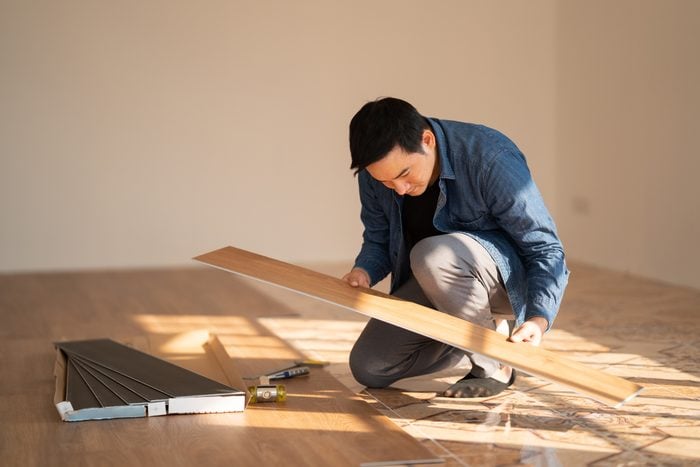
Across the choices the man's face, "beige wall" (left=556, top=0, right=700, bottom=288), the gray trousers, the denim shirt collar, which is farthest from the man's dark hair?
"beige wall" (left=556, top=0, right=700, bottom=288)

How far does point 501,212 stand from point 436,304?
0.35 metres

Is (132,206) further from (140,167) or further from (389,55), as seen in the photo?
(389,55)

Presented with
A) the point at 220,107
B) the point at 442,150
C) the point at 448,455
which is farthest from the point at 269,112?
the point at 448,455

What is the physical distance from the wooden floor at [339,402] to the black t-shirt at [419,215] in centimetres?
49

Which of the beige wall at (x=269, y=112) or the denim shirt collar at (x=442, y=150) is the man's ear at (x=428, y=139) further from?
the beige wall at (x=269, y=112)

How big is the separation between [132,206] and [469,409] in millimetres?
3683

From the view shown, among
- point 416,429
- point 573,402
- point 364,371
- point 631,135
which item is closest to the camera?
point 416,429

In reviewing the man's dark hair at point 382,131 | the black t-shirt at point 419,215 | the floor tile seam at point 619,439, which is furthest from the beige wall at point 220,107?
the floor tile seam at point 619,439

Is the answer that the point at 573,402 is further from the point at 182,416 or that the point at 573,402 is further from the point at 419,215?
the point at 182,416

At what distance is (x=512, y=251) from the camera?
2.59m

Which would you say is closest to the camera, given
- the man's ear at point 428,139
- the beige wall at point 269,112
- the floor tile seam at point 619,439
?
the floor tile seam at point 619,439

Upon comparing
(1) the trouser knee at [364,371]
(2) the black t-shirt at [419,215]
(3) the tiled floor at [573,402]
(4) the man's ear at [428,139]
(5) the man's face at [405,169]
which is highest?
(4) the man's ear at [428,139]

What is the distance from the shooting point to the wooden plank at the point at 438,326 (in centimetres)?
205

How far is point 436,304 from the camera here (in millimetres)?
2650
